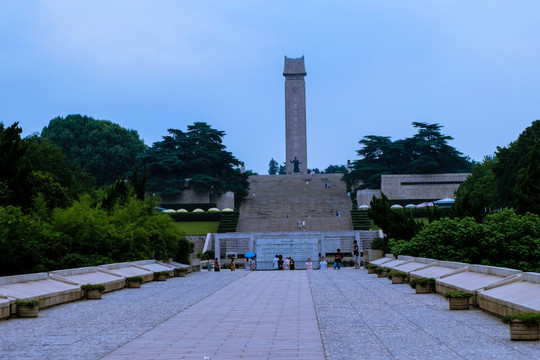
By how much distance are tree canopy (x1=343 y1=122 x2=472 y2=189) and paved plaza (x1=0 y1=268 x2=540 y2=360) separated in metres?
53.7

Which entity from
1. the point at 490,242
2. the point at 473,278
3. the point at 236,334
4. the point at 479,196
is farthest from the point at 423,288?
the point at 479,196

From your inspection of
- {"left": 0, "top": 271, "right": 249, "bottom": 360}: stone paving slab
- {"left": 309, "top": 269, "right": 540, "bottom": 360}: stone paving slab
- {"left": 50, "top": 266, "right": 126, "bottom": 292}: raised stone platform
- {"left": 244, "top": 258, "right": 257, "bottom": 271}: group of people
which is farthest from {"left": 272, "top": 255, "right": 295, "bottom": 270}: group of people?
{"left": 309, "top": 269, "right": 540, "bottom": 360}: stone paving slab

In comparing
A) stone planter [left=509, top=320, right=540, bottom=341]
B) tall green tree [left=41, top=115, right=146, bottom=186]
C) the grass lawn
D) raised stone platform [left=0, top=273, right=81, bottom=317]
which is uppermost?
tall green tree [left=41, top=115, right=146, bottom=186]

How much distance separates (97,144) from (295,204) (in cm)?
2818

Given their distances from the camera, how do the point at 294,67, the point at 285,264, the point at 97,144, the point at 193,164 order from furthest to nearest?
1. the point at 97,144
2. the point at 294,67
3. the point at 193,164
4. the point at 285,264

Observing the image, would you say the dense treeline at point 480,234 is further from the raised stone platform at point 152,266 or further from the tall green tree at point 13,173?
the tall green tree at point 13,173

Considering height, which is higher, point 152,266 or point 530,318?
point 152,266

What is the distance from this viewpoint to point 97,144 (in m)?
81.2

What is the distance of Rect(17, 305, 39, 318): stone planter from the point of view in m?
12.0

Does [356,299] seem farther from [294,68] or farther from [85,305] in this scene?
[294,68]

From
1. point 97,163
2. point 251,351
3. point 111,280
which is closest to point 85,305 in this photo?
point 111,280

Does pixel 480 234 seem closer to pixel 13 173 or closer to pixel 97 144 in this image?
pixel 13 173

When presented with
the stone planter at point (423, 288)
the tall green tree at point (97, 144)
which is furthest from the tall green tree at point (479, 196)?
the tall green tree at point (97, 144)

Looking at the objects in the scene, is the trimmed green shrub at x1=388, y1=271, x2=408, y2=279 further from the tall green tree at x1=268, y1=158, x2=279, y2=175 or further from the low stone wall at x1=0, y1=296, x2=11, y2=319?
the tall green tree at x1=268, y1=158, x2=279, y2=175
